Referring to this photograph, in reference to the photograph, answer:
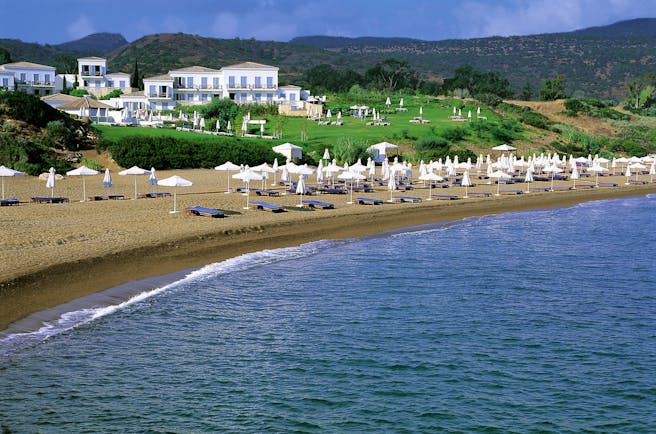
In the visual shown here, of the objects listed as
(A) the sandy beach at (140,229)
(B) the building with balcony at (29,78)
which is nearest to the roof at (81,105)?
(A) the sandy beach at (140,229)

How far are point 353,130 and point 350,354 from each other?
55.1 metres

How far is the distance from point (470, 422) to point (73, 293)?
10553mm

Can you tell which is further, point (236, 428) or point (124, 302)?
point (124, 302)

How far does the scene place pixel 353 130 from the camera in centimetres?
7019

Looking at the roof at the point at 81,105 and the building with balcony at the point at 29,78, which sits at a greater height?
the building with balcony at the point at 29,78

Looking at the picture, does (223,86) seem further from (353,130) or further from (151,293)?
(151,293)

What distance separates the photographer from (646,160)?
72.8 meters

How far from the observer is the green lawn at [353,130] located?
58.0m

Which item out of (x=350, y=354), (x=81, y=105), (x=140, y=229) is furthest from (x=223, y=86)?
(x=350, y=354)

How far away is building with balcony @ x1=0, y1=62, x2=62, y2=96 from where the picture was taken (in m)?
87.3

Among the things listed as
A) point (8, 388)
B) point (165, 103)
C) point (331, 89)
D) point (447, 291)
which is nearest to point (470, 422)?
point (8, 388)

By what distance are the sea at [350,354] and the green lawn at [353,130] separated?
32356 mm

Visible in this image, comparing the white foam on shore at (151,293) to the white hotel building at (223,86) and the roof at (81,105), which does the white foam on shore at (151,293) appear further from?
the white hotel building at (223,86)

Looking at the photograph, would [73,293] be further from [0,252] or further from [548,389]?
[548,389]
